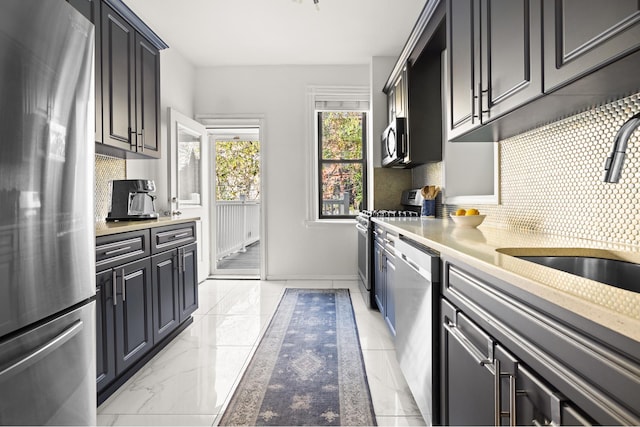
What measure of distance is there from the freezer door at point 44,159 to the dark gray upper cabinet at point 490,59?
1.61m

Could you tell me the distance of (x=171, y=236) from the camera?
2.75 meters

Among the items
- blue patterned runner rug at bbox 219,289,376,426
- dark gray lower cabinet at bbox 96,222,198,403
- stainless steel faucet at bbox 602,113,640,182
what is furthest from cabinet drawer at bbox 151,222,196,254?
stainless steel faucet at bbox 602,113,640,182

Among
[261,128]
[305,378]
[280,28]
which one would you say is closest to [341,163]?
[261,128]

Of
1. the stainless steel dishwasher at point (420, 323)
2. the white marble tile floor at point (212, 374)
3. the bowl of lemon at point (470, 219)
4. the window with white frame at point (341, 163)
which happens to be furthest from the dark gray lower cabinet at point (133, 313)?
the window with white frame at point (341, 163)

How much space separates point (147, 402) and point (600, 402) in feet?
6.64

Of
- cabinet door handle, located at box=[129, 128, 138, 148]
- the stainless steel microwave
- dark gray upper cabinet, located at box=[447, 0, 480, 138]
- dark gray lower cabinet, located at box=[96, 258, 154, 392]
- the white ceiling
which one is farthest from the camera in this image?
the stainless steel microwave

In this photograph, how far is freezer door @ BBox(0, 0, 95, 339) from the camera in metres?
1.01

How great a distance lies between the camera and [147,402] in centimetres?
190

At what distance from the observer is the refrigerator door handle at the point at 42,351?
1030 mm

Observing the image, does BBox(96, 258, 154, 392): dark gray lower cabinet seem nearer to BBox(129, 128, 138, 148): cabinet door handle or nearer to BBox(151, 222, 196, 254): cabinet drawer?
BBox(151, 222, 196, 254): cabinet drawer

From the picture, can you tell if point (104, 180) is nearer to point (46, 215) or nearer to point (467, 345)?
point (46, 215)

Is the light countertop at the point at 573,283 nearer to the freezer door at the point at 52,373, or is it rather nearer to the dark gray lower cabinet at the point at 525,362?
the dark gray lower cabinet at the point at 525,362

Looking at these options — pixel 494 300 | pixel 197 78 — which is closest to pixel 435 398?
pixel 494 300

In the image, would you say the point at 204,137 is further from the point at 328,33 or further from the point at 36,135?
the point at 36,135
